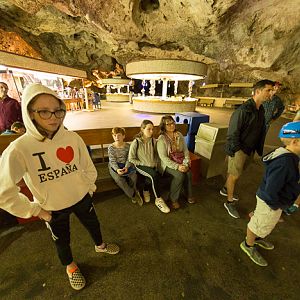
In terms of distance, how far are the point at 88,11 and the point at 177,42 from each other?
5866 millimetres

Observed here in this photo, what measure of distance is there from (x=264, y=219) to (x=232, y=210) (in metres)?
0.82

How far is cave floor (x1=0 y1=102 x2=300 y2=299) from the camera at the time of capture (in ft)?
4.46

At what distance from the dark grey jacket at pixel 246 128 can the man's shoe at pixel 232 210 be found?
775mm

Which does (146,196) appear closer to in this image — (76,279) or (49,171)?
(76,279)

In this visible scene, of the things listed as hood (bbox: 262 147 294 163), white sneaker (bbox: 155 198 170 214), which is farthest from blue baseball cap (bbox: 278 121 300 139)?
white sneaker (bbox: 155 198 170 214)

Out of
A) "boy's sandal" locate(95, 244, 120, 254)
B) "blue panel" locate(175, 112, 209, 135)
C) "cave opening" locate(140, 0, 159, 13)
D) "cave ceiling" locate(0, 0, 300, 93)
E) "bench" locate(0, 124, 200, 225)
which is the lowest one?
"boy's sandal" locate(95, 244, 120, 254)

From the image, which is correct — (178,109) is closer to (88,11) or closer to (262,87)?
(262,87)

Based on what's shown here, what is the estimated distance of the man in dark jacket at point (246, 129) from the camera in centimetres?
195

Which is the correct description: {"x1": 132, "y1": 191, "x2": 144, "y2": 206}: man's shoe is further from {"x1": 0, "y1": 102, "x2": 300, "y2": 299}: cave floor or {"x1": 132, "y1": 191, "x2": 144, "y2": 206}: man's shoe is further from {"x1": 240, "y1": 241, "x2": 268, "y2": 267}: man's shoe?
{"x1": 240, "y1": 241, "x2": 268, "y2": 267}: man's shoe

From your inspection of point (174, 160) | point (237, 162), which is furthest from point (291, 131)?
point (174, 160)

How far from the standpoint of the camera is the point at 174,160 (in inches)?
93.7

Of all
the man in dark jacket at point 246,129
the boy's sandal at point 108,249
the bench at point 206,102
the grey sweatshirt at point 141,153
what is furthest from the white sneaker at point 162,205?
the bench at point 206,102

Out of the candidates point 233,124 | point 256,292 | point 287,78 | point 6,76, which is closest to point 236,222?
point 256,292

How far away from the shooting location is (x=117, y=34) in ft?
33.7
